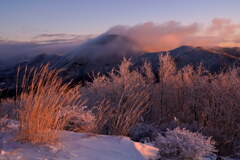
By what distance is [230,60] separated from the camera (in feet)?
155

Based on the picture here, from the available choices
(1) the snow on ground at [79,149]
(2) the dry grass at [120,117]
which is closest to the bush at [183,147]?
(1) the snow on ground at [79,149]

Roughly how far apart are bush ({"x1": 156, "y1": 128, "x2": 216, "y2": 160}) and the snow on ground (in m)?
0.30

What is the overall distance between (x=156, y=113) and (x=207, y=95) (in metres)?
2.30

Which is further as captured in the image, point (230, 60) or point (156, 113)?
point (230, 60)

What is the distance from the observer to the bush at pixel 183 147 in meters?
3.83

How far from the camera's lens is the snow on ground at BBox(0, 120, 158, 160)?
297cm

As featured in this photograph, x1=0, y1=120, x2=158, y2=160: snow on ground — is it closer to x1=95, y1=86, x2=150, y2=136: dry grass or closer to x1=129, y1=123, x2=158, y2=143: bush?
x1=95, y1=86, x2=150, y2=136: dry grass

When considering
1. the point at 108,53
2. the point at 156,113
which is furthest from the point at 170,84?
the point at 108,53

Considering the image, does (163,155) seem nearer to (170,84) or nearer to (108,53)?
(170,84)

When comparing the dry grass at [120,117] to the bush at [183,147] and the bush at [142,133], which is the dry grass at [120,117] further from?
the bush at [183,147]

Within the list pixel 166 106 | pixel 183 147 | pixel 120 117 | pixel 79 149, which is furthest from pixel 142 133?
pixel 166 106

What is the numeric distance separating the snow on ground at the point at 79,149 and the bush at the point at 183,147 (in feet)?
1.00

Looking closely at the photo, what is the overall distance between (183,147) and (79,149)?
166 centimetres

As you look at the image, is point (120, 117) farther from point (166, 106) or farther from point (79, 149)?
point (166, 106)
